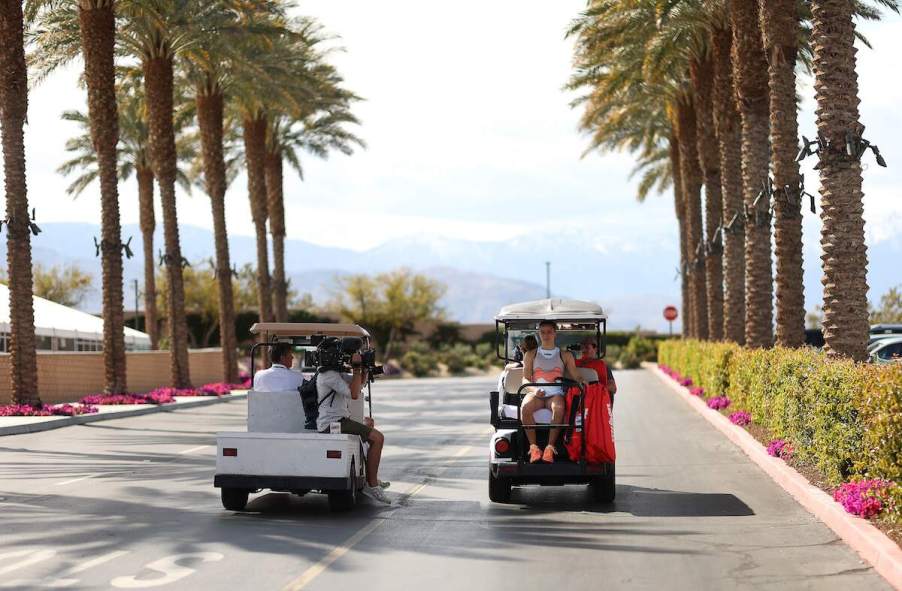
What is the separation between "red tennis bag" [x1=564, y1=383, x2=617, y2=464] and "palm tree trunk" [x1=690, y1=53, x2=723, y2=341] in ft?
86.0

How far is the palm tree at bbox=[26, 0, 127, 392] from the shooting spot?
3466cm

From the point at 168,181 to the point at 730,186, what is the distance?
19441 mm

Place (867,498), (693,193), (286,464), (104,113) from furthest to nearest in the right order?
(693,193)
(104,113)
(286,464)
(867,498)

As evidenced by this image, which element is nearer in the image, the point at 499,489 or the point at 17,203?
the point at 499,489

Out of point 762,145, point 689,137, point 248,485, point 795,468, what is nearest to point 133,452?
point 248,485

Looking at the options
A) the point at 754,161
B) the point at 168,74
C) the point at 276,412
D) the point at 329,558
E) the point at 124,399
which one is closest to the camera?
the point at 329,558

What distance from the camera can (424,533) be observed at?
11.6 m

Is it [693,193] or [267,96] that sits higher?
[267,96]

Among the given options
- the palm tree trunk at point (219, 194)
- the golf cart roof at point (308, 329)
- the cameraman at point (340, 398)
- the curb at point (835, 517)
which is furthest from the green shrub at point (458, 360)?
the cameraman at point (340, 398)

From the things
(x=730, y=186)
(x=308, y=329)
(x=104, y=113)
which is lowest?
(x=308, y=329)

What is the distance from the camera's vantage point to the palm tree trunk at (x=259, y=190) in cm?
5069

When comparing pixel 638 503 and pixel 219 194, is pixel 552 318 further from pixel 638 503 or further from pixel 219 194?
pixel 219 194

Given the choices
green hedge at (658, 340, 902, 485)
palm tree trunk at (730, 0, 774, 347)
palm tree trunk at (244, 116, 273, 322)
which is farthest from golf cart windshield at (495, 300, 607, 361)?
palm tree trunk at (244, 116, 273, 322)

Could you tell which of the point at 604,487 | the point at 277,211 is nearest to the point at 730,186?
the point at 604,487
